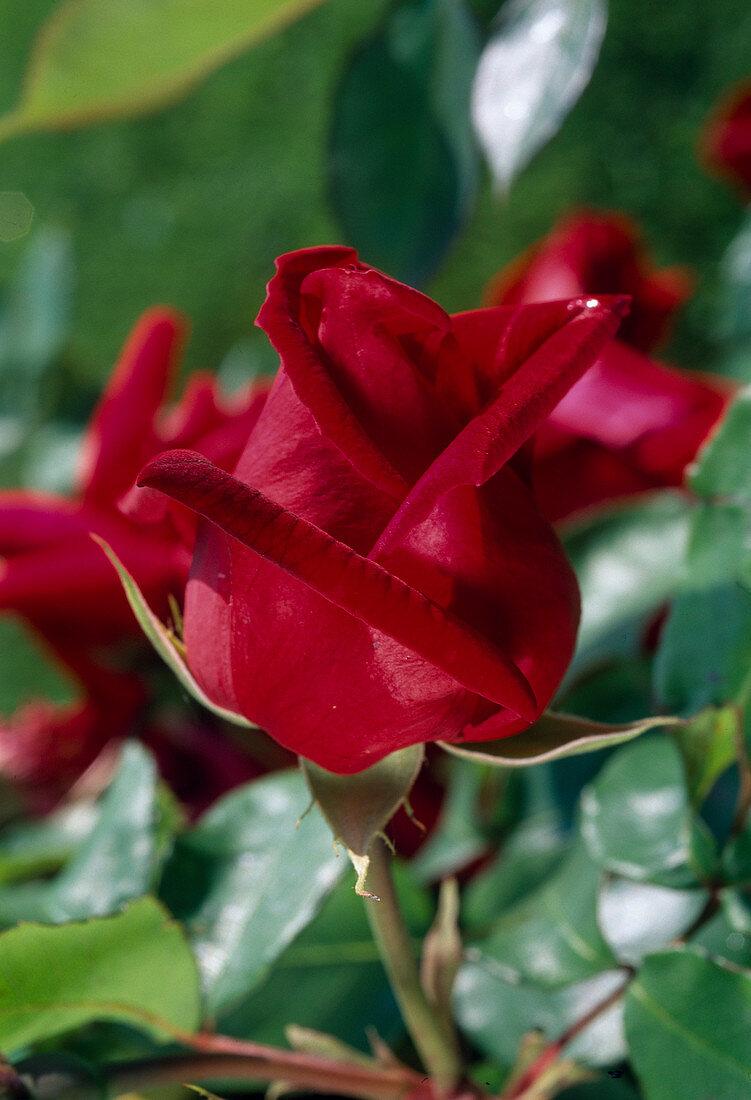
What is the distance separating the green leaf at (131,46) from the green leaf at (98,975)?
0.22 meters

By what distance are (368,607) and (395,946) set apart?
10 cm

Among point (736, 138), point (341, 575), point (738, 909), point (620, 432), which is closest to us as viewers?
point (341, 575)

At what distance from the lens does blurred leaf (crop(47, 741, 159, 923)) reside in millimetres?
276

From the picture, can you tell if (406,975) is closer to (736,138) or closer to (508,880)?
(508,880)

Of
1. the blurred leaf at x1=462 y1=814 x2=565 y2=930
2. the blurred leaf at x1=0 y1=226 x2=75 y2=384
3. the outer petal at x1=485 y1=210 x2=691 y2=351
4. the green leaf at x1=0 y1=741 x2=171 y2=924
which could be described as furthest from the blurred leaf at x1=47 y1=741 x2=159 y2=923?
the blurred leaf at x1=0 y1=226 x2=75 y2=384

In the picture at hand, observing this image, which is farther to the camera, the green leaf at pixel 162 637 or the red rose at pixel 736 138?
the red rose at pixel 736 138

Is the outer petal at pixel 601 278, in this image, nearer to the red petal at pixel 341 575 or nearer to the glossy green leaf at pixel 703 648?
the glossy green leaf at pixel 703 648

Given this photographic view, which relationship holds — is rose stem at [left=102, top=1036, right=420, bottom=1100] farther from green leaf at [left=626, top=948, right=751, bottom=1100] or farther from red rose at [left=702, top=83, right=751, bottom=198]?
red rose at [left=702, top=83, right=751, bottom=198]

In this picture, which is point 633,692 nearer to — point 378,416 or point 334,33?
point 378,416

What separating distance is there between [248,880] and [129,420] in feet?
0.53

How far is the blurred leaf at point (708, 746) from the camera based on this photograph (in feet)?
0.80

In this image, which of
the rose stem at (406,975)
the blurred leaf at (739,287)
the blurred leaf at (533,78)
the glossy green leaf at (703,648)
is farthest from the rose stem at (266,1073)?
the blurred leaf at (739,287)

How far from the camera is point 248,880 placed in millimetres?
266

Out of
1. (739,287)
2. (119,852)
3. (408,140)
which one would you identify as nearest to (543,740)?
(119,852)
